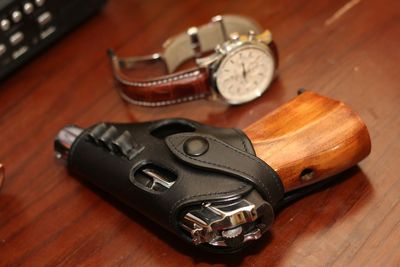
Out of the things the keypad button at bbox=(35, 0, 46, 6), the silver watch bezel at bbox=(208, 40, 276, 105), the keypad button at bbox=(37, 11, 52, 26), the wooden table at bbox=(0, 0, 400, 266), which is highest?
the keypad button at bbox=(35, 0, 46, 6)

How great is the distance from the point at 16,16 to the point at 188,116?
0.82 ft

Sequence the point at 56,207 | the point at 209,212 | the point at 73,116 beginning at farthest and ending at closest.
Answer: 1. the point at 73,116
2. the point at 56,207
3. the point at 209,212

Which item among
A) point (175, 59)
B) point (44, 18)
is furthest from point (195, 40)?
point (44, 18)

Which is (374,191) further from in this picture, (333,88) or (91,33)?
(91,33)

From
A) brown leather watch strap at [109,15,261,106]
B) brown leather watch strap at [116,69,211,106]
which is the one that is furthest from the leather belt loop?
brown leather watch strap at [116,69,211,106]

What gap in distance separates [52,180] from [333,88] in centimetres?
34

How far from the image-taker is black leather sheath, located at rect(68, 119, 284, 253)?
0.63m

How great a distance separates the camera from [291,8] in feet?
3.10

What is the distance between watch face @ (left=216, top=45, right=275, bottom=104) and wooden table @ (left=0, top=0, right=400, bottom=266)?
15 mm

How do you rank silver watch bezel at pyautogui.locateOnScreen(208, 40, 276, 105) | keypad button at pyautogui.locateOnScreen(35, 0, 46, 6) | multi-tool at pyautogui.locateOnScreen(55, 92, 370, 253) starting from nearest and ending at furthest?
multi-tool at pyautogui.locateOnScreen(55, 92, 370, 253)
silver watch bezel at pyautogui.locateOnScreen(208, 40, 276, 105)
keypad button at pyautogui.locateOnScreen(35, 0, 46, 6)

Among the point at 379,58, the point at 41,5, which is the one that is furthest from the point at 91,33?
the point at 379,58

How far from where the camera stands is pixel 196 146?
2.15ft

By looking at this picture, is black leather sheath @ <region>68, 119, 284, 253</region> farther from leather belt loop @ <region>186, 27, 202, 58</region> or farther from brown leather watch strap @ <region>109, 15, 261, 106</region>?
leather belt loop @ <region>186, 27, 202, 58</region>

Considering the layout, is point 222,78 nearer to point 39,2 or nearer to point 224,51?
point 224,51
